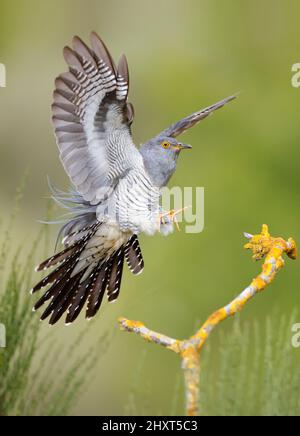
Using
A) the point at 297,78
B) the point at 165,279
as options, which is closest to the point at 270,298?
the point at 165,279

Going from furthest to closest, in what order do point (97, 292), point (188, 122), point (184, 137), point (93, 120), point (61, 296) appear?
point (184, 137)
point (97, 292)
point (61, 296)
point (188, 122)
point (93, 120)

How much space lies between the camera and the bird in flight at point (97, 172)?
9.07 feet

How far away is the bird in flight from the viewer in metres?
2.77

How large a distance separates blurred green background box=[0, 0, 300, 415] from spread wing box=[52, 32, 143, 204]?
2.14 metres

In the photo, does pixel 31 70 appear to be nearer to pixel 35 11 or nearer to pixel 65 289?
pixel 35 11

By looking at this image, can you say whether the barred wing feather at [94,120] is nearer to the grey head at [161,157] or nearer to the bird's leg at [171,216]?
the grey head at [161,157]

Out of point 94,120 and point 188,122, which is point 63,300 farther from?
point 188,122

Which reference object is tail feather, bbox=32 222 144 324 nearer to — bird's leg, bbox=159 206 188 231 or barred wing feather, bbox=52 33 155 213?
barred wing feather, bbox=52 33 155 213

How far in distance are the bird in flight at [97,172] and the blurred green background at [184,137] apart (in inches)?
73.9

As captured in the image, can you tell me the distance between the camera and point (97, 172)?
2.86m

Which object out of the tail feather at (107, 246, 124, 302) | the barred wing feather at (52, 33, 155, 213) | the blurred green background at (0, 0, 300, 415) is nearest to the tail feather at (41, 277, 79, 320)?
the tail feather at (107, 246, 124, 302)

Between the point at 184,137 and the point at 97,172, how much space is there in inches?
146

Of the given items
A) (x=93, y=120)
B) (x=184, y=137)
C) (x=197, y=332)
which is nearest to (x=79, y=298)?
(x=93, y=120)

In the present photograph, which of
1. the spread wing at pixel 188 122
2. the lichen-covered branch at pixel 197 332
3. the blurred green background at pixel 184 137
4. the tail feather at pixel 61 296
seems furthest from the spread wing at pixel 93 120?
the blurred green background at pixel 184 137
